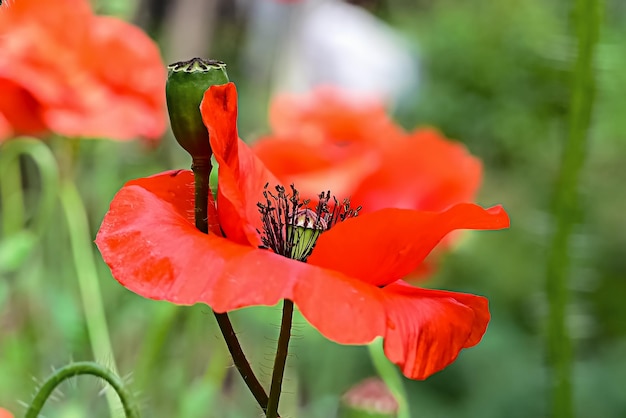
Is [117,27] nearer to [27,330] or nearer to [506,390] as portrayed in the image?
[27,330]

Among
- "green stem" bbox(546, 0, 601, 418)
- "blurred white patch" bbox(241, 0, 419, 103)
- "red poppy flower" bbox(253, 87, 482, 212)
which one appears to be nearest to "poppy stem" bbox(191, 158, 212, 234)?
"green stem" bbox(546, 0, 601, 418)

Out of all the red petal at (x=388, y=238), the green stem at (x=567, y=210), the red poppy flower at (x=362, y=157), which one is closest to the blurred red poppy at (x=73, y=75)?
the red poppy flower at (x=362, y=157)

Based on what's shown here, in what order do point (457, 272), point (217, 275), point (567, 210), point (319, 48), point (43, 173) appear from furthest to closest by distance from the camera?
1. point (457, 272)
2. point (319, 48)
3. point (43, 173)
4. point (567, 210)
5. point (217, 275)

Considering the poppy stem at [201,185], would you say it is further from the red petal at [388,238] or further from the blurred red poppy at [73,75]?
the blurred red poppy at [73,75]

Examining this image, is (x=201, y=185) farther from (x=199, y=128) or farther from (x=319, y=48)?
(x=319, y=48)

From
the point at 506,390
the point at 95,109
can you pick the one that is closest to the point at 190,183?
the point at 95,109

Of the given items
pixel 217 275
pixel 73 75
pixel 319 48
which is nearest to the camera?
pixel 217 275

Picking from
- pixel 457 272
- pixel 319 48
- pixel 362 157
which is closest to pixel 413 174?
pixel 362 157
